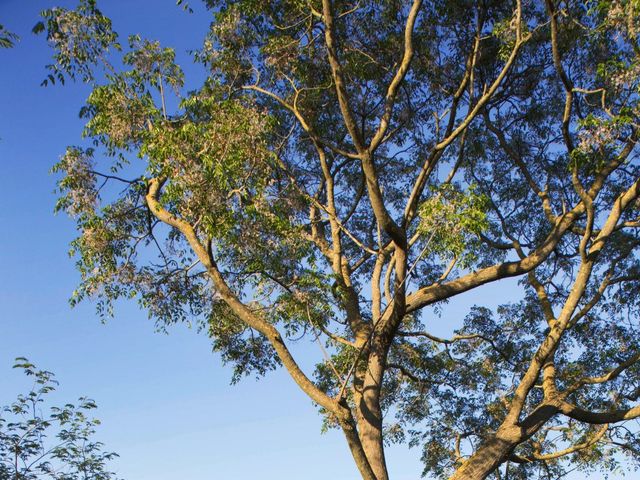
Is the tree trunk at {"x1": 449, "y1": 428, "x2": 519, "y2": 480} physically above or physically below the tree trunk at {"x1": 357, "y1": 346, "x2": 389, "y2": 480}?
below

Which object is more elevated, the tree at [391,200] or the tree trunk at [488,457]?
the tree at [391,200]

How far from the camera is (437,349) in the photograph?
563 inches

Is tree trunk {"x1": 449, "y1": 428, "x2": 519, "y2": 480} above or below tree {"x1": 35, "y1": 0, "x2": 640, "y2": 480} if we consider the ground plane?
below

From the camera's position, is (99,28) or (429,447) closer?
(99,28)

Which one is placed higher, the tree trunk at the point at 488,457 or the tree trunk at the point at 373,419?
the tree trunk at the point at 373,419

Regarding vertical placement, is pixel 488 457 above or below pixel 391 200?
below

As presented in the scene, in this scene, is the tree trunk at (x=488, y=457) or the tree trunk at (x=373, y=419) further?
the tree trunk at (x=373, y=419)

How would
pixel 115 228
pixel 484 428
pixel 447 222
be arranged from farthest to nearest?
pixel 484 428
pixel 115 228
pixel 447 222

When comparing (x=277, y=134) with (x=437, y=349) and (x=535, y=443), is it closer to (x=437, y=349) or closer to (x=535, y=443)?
(x=437, y=349)

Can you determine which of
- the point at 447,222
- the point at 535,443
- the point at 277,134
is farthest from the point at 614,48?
the point at 535,443

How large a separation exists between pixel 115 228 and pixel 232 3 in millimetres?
4682

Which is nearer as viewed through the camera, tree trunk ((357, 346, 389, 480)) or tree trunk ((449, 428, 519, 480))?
tree trunk ((449, 428, 519, 480))

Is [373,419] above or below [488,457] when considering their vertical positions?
above

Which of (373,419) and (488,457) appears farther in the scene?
(373,419)
